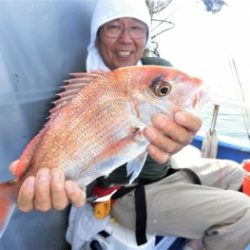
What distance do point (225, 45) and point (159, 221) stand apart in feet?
8.62

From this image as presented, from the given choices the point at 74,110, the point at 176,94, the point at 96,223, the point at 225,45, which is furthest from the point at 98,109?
the point at 225,45

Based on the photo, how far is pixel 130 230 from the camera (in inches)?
69.4

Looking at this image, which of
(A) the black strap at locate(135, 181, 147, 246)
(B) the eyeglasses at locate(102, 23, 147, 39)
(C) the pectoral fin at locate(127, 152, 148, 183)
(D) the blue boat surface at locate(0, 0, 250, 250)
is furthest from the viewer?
(B) the eyeglasses at locate(102, 23, 147, 39)

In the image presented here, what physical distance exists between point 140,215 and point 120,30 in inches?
37.2

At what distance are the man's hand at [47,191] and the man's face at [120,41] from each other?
2.90 feet

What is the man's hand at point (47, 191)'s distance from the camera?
109cm

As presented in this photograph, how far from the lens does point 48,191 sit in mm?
1122

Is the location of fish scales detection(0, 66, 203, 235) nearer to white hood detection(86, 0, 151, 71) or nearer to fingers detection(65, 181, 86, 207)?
fingers detection(65, 181, 86, 207)

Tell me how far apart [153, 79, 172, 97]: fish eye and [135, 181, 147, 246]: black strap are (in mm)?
779

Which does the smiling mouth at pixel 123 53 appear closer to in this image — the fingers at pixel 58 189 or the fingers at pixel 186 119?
the fingers at pixel 186 119

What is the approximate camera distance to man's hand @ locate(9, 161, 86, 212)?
109cm

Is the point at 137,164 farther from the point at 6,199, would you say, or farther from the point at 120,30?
the point at 120,30

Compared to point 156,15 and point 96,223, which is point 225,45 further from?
point 96,223

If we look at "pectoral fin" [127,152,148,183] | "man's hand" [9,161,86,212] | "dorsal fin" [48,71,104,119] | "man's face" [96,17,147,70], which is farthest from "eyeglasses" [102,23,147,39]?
"man's hand" [9,161,86,212]
